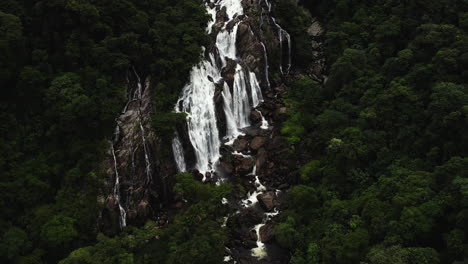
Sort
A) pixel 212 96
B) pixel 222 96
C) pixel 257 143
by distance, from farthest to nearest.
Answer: pixel 222 96 → pixel 212 96 → pixel 257 143

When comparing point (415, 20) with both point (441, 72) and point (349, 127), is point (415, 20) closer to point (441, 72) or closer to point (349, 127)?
point (441, 72)

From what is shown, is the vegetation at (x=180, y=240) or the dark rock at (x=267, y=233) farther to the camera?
the dark rock at (x=267, y=233)

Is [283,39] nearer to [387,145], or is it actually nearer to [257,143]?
[257,143]

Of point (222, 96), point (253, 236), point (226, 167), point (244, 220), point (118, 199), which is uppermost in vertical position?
point (222, 96)

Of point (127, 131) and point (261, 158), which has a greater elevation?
point (127, 131)

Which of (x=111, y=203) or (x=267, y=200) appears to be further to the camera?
(x=267, y=200)

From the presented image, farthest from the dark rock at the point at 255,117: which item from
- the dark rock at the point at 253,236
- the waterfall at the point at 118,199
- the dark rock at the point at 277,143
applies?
the waterfall at the point at 118,199

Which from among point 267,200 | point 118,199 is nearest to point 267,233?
point 267,200

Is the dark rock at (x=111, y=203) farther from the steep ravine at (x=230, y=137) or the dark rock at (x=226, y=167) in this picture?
the dark rock at (x=226, y=167)
